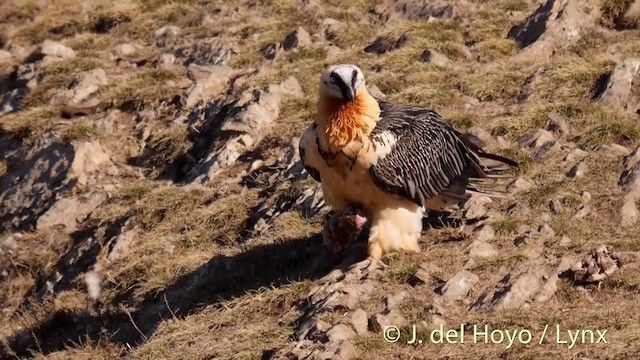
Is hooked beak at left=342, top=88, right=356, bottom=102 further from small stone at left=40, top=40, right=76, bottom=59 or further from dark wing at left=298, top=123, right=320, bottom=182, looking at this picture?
small stone at left=40, top=40, right=76, bottom=59

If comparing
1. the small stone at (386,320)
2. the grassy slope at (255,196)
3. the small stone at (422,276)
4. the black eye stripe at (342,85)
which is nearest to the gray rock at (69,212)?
the grassy slope at (255,196)

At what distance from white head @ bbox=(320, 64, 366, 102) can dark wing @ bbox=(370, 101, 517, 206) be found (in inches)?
14.5

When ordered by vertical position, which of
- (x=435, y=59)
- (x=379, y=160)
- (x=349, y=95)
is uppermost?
(x=349, y=95)

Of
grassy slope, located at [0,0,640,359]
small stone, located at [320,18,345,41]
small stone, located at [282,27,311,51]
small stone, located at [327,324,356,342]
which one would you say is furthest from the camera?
small stone, located at [320,18,345,41]

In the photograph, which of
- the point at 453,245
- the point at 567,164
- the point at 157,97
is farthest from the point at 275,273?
the point at 157,97

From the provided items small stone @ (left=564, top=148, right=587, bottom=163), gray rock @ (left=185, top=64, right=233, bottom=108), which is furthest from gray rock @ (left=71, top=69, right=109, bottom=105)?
small stone @ (left=564, top=148, right=587, bottom=163)

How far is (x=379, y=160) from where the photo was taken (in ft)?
31.0

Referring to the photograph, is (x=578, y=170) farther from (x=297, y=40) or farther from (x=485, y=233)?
(x=297, y=40)

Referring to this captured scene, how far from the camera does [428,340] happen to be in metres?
8.48

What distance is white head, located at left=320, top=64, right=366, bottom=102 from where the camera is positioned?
31.0 ft

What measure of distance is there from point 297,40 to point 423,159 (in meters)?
5.13

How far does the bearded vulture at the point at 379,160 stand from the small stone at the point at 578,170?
4.31ft

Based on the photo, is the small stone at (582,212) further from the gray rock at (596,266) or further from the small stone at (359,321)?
the small stone at (359,321)

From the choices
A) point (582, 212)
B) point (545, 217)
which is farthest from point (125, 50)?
point (582, 212)
